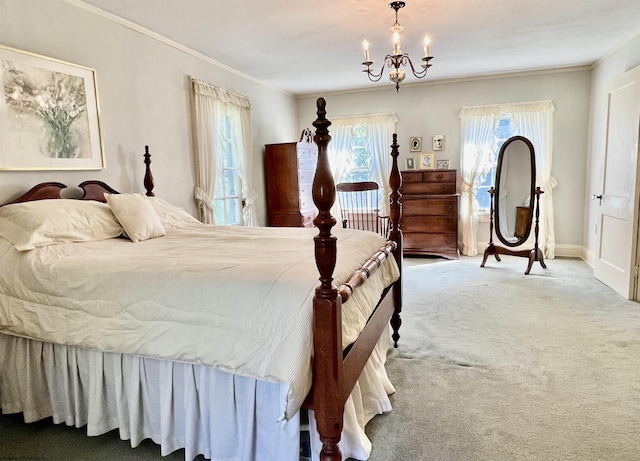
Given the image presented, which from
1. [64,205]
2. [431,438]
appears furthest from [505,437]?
[64,205]

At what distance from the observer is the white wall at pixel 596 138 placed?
4399 mm

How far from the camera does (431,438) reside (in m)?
1.87

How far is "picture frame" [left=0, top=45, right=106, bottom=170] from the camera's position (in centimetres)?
241

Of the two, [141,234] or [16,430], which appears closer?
[16,430]

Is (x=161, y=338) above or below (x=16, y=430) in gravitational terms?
above

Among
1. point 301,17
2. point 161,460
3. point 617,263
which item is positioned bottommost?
point 161,460

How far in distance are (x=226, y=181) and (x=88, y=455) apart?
3265 mm

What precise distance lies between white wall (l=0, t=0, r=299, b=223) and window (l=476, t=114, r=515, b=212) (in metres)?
3.78

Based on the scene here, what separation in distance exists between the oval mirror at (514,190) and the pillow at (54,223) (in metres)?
4.56

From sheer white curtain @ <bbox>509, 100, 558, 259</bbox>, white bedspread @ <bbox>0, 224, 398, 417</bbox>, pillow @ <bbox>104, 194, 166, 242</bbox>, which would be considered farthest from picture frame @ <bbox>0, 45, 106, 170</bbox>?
sheer white curtain @ <bbox>509, 100, 558, 259</bbox>

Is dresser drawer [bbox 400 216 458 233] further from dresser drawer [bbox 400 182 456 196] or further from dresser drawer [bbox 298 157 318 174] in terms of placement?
dresser drawer [bbox 298 157 318 174]

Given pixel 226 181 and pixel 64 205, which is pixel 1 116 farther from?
pixel 226 181

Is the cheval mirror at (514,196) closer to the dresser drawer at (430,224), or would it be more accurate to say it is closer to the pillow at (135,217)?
the dresser drawer at (430,224)

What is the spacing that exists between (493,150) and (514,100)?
0.72 metres
